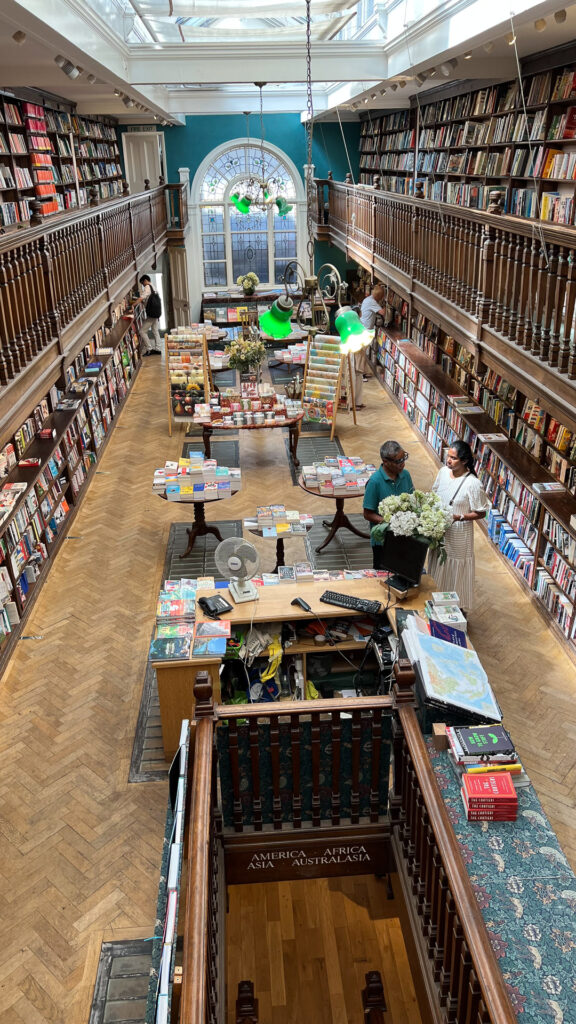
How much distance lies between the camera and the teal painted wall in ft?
62.1

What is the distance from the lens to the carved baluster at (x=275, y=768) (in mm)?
3891

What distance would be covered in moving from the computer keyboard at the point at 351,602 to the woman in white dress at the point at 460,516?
86cm

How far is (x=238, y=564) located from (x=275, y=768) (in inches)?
72.1

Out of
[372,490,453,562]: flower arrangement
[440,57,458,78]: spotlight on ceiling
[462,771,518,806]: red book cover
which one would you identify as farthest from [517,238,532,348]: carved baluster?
[462,771,518,806]: red book cover

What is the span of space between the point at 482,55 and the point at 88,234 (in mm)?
4555

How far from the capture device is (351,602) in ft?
17.4

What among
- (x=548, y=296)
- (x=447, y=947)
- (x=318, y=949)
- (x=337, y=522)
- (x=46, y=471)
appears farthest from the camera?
(x=337, y=522)

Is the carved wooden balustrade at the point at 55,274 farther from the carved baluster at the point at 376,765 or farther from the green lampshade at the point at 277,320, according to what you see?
the carved baluster at the point at 376,765

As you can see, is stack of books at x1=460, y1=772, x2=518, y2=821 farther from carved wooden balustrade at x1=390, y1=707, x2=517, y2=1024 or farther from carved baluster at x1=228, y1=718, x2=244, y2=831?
carved baluster at x1=228, y1=718, x2=244, y2=831

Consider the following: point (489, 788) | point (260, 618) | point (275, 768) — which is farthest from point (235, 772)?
point (260, 618)

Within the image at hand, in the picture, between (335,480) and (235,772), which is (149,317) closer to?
(335,480)

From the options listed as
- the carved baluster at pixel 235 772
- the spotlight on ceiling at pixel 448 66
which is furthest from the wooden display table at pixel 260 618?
the spotlight on ceiling at pixel 448 66

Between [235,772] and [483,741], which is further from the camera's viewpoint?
[235,772]

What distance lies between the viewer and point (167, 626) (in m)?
5.32
